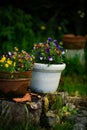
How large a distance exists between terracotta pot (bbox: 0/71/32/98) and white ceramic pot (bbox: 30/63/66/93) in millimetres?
321

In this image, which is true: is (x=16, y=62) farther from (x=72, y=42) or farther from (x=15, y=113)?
(x=72, y=42)

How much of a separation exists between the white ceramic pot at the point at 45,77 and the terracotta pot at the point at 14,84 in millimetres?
321

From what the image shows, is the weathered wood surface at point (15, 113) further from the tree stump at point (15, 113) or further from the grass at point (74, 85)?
the grass at point (74, 85)

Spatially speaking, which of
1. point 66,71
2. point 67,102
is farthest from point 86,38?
point 67,102

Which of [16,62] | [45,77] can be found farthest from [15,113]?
[45,77]

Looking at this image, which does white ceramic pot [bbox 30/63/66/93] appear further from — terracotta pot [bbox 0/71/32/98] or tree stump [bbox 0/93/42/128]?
tree stump [bbox 0/93/42/128]

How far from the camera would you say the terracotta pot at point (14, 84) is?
236 inches

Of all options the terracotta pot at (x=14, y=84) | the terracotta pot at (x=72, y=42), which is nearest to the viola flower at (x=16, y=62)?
the terracotta pot at (x=14, y=84)

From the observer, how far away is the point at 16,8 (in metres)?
11.0

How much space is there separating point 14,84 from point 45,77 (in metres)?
0.62

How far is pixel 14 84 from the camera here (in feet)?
19.7

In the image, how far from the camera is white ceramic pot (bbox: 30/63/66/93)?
6.43 meters

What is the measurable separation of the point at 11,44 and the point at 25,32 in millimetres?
672

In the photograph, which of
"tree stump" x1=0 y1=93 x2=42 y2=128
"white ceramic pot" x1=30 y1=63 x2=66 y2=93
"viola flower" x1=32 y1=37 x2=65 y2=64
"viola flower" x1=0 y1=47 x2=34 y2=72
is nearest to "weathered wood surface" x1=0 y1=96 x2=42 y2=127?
"tree stump" x1=0 y1=93 x2=42 y2=128
